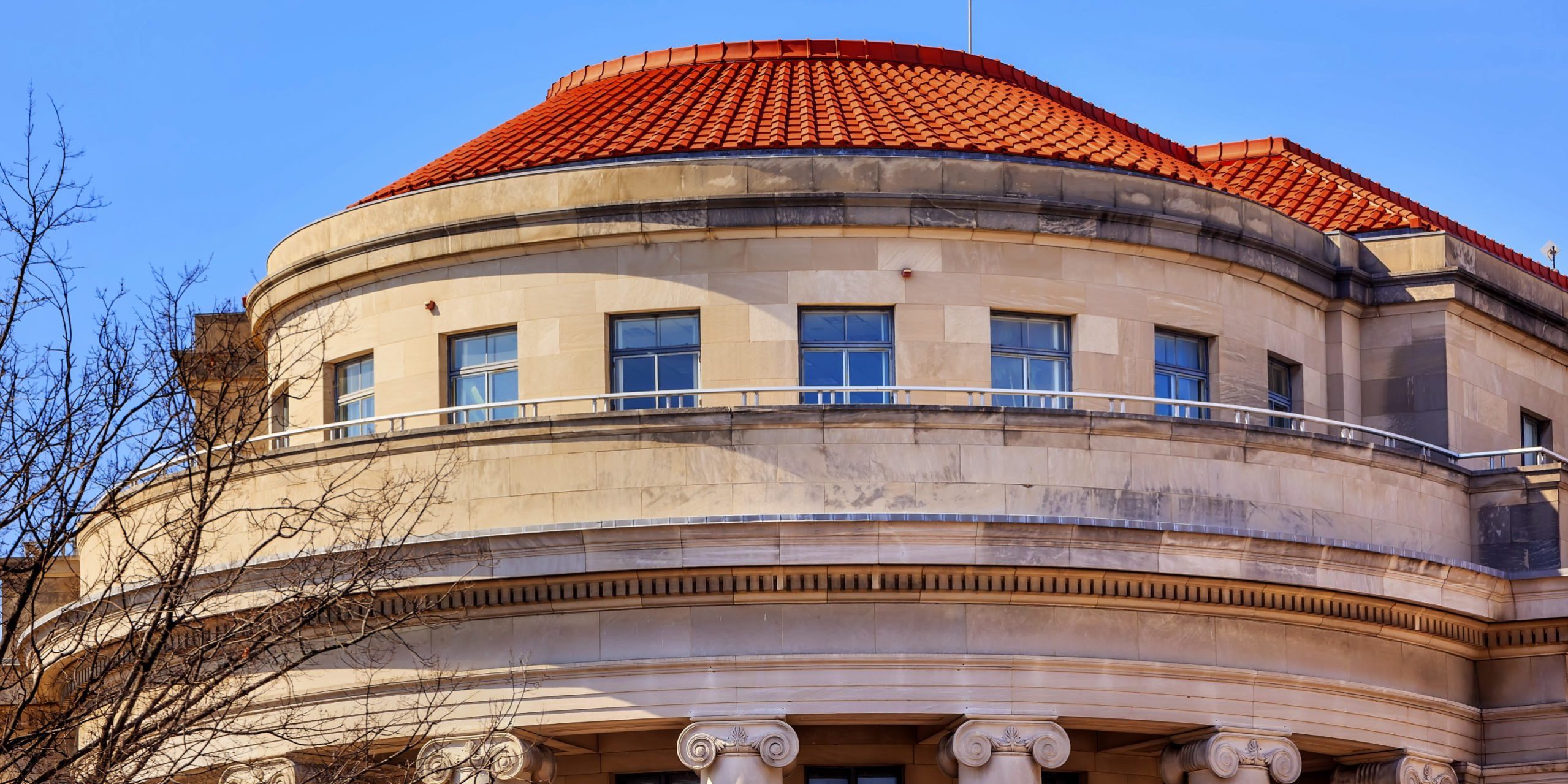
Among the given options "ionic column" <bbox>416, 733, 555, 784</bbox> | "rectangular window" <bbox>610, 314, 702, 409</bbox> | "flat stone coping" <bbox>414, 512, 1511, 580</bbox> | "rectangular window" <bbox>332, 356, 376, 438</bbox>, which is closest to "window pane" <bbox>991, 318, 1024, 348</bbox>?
"flat stone coping" <bbox>414, 512, 1511, 580</bbox>

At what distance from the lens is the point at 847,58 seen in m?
47.6

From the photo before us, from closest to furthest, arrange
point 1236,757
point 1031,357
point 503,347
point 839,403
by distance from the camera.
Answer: point 1236,757 < point 839,403 < point 1031,357 < point 503,347

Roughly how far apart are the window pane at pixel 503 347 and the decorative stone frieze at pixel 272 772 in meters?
6.74

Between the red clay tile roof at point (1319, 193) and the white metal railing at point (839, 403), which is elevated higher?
the red clay tile roof at point (1319, 193)

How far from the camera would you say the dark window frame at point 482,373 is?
40.6 metres

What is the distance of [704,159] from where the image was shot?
132 ft

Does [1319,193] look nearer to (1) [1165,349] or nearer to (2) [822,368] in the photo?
(1) [1165,349]

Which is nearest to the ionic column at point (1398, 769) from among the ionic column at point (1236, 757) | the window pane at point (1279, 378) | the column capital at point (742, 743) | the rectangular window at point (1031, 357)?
the ionic column at point (1236, 757)

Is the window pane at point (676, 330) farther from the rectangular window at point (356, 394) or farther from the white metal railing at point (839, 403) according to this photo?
the rectangular window at point (356, 394)

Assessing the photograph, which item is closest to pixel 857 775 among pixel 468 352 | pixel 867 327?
pixel 867 327

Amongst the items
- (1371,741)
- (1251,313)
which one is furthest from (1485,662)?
(1251,313)

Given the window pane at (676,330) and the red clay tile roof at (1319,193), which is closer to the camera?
the window pane at (676,330)

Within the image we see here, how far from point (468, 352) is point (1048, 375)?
8606 mm

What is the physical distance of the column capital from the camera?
36.3 meters
